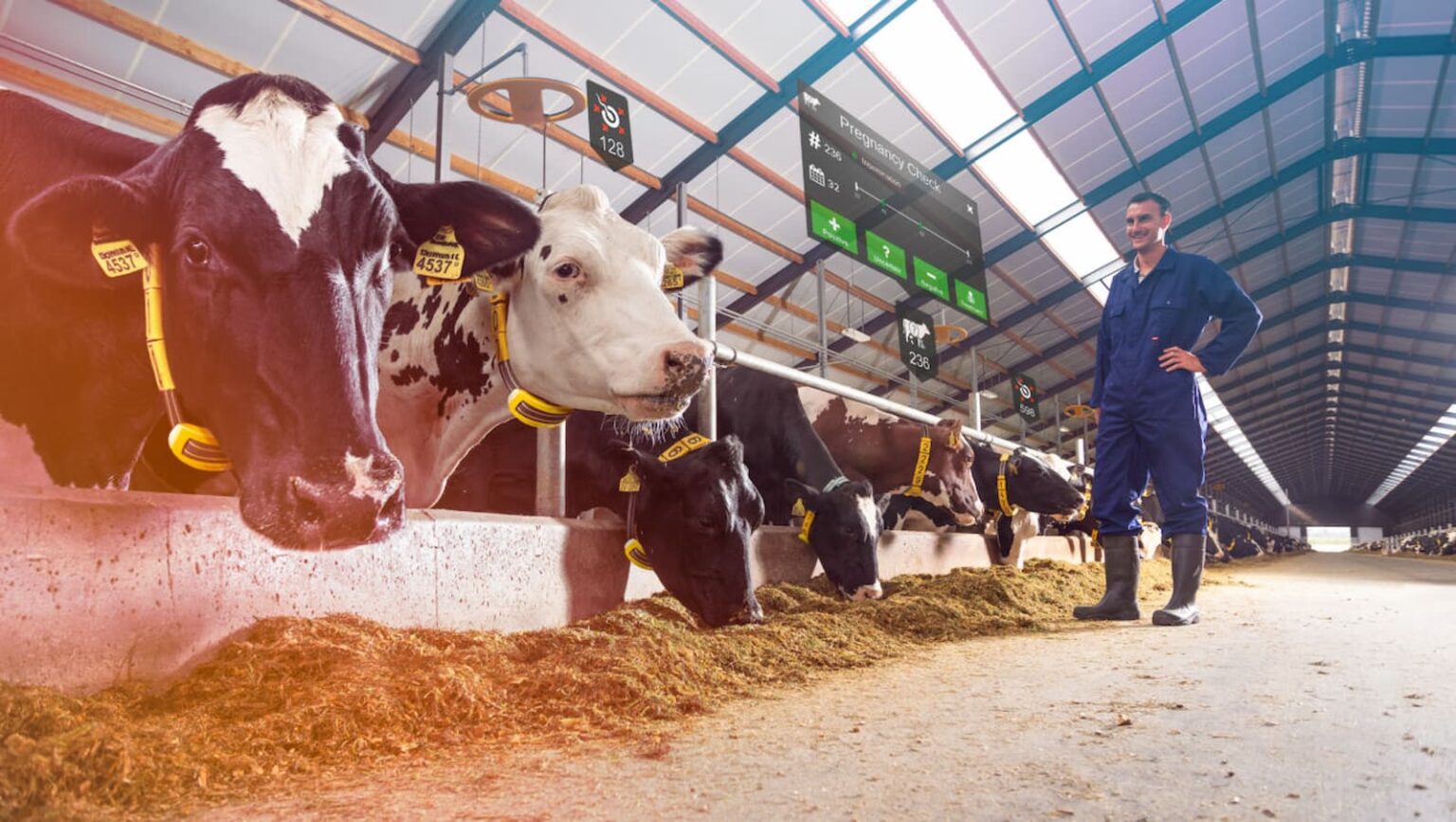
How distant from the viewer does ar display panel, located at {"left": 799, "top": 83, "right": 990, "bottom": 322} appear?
7738mm

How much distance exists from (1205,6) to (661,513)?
10954mm

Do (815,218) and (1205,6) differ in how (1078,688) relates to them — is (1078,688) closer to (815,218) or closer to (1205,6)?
(815,218)

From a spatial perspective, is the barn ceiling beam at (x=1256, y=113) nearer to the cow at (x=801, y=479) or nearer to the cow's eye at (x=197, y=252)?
the cow at (x=801, y=479)

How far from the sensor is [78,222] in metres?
1.59

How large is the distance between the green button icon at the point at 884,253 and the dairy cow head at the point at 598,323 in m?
5.99

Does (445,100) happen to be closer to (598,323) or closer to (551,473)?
(551,473)

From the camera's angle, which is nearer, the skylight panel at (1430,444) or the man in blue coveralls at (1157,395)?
the man in blue coveralls at (1157,395)

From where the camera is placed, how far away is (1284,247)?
19234 millimetres

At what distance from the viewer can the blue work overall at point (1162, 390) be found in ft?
12.2

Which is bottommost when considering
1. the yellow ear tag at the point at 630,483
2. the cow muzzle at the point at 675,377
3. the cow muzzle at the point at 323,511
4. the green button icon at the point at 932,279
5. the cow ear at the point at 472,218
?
the cow muzzle at the point at 323,511

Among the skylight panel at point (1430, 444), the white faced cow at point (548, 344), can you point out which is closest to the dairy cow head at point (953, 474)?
the white faced cow at point (548, 344)

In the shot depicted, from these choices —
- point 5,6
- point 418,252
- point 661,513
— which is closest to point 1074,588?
point 661,513

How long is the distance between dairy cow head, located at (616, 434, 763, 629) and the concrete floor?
0.77m

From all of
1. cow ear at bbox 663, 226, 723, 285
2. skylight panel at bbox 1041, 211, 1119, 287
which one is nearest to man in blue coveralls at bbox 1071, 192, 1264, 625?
cow ear at bbox 663, 226, 723, 285
